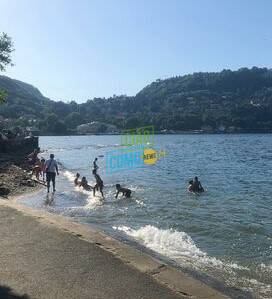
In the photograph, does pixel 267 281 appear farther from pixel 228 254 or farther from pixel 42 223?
pixel 42 223

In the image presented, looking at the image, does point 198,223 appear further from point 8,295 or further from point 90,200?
point 8,295

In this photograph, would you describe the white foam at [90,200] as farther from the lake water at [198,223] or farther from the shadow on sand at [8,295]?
the shadow on sand at [8,295]

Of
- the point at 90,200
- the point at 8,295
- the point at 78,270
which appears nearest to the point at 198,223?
the point at 90,200

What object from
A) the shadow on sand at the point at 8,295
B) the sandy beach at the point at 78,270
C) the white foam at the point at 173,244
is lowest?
the white foam at the point at 173,244

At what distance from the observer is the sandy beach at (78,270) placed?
22.7 ft

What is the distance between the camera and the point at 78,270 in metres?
7.83

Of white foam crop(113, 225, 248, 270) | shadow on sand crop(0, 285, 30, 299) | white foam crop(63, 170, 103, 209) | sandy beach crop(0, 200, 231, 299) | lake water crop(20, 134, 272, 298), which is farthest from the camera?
white foam crop(63, 170, 103, 209)

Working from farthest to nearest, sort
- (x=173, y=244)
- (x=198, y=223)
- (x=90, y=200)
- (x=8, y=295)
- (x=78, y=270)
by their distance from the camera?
1. (x=90, y=200)
2. (x=198, y=223)
3. (x=173, y=244)
4. (x=78, y=270)
5. (x=8, y=295)

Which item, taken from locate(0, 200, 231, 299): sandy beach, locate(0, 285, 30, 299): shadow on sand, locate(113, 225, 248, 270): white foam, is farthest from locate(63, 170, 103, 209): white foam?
locate(0, 285, 30, 299): shadow on sand

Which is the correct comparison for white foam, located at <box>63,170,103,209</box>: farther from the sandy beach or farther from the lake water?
the sandy beach

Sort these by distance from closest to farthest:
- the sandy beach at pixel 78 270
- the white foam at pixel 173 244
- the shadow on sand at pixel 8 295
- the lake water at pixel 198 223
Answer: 1. the shadow on sand at pixel 8 295
2. the sandy beach at pixel 78 270
3. the lake water at pixel 198 223
4. the white foam at pixel 173 244

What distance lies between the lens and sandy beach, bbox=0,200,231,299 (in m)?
6.92

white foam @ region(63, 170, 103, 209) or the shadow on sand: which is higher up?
the shadow on sand

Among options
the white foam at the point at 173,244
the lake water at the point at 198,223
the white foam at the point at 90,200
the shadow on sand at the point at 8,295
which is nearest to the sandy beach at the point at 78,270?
the shadow on sand at the point at 8,295
